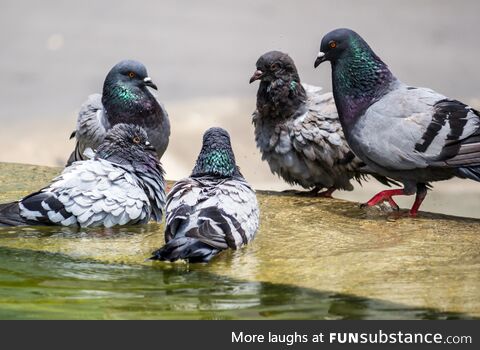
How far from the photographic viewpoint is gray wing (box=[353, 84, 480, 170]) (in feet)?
26.3

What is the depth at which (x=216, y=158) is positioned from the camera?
715 cm

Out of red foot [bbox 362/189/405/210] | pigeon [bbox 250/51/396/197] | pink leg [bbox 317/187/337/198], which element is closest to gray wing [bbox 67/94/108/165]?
pigeon [bbox 250/51/396/197]

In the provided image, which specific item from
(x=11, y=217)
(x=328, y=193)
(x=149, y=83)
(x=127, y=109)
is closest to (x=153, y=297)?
(x=11, y=217)

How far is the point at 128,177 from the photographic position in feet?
25.7

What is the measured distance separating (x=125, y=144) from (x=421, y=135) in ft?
9.05

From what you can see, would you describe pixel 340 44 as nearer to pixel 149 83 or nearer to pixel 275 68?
pixel 275 68

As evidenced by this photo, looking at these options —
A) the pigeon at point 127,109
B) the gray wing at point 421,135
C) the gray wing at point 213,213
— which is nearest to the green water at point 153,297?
the gray wing at point 213,213

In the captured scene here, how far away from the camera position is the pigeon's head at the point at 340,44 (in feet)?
28.7

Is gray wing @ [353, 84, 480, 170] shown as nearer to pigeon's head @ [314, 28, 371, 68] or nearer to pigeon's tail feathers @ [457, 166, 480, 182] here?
pigeon's tail feathers @ [457, 166, 480, 182]

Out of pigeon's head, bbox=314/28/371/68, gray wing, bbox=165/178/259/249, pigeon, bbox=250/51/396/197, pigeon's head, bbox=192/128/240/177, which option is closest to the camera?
gray wing, bbox=165/178/259/249

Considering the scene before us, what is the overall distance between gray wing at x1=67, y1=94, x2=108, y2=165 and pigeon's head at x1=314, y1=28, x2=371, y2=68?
2.71 meters

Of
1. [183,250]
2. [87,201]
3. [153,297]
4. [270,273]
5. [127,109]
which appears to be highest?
[127,109]
